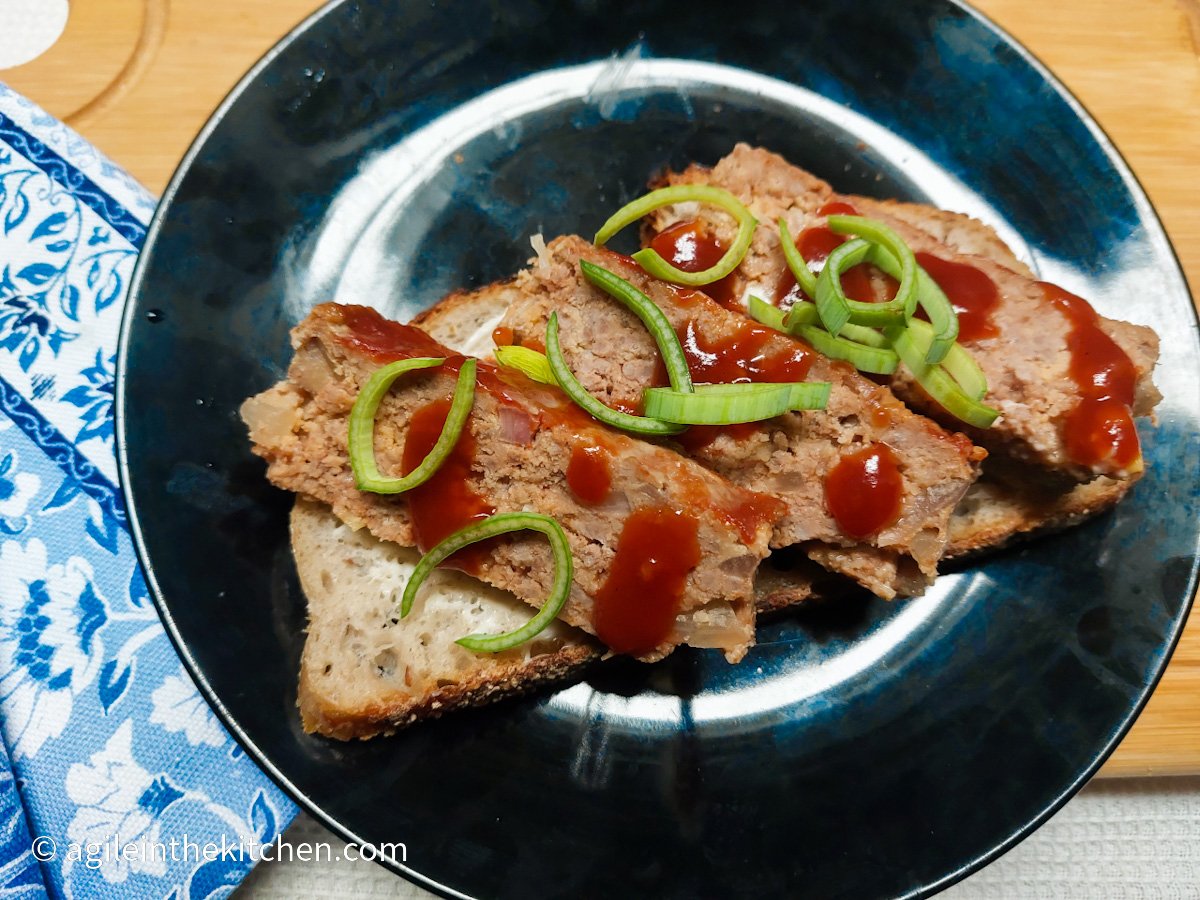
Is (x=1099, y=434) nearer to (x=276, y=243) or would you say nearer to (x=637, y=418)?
(x=637, y=418)

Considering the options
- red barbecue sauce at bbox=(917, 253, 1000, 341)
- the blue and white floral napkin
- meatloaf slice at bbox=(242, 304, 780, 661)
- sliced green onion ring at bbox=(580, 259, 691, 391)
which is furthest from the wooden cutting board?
sliced green onion ring at bbox=(580, 259, 691, 391)

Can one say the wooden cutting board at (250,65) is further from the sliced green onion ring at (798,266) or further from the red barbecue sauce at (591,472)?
the red barbecue sauce at (591,472)

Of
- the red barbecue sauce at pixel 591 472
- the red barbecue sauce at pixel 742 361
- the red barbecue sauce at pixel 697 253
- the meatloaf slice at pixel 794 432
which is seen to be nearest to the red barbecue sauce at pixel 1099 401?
the meatloaf slice at pixel 794 432

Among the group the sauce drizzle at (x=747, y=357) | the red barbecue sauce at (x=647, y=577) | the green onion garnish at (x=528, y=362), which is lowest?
the red barbecue sauce at (x=647, y=577)

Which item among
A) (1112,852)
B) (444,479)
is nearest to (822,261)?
(444,479)

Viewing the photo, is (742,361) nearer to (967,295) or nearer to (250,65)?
(967,295)

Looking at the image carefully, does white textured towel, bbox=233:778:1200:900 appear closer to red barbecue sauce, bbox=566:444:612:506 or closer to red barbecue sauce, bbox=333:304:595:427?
red barbecue sauce, bbox=566:444:612:506
